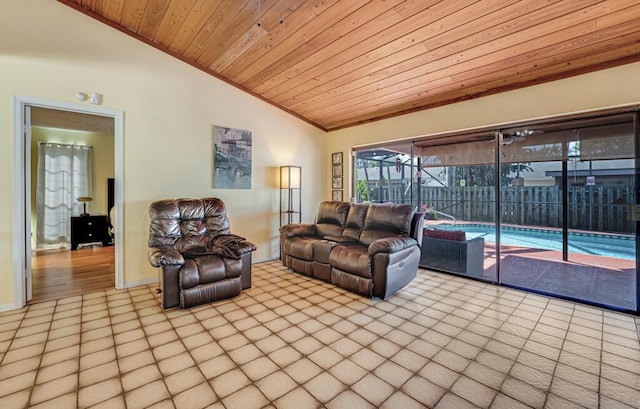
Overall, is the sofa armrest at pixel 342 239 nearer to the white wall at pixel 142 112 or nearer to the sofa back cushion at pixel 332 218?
the sofa back cushion at pixel 332 218

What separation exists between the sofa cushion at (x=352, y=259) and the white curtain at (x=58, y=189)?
5.93 m

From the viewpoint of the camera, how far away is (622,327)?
2.52m

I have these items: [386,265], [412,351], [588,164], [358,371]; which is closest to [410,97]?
[588,164]

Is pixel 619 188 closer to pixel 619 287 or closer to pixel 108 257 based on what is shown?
pixel 619 287

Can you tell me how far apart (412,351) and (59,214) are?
282 inches

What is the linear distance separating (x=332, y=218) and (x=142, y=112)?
2920mm

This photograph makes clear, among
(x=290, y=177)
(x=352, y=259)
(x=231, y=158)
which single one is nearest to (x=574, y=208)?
(x=352, y=259)

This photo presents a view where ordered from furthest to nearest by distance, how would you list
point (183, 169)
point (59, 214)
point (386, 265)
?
point (59, 214) < point (183, 169) < point (386, 265)

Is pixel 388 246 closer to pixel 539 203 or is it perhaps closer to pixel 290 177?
pixel 539 203

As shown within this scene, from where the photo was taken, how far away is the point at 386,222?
12.3 ft

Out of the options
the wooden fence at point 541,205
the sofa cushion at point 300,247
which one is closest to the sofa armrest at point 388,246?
the sofa cushion at point 300,247

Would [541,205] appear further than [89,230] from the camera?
No

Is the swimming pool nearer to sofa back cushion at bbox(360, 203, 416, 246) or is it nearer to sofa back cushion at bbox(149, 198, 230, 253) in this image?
sofa back cushion at bbox(360, 203, 416, 246)

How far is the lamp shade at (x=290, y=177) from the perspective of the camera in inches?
189
